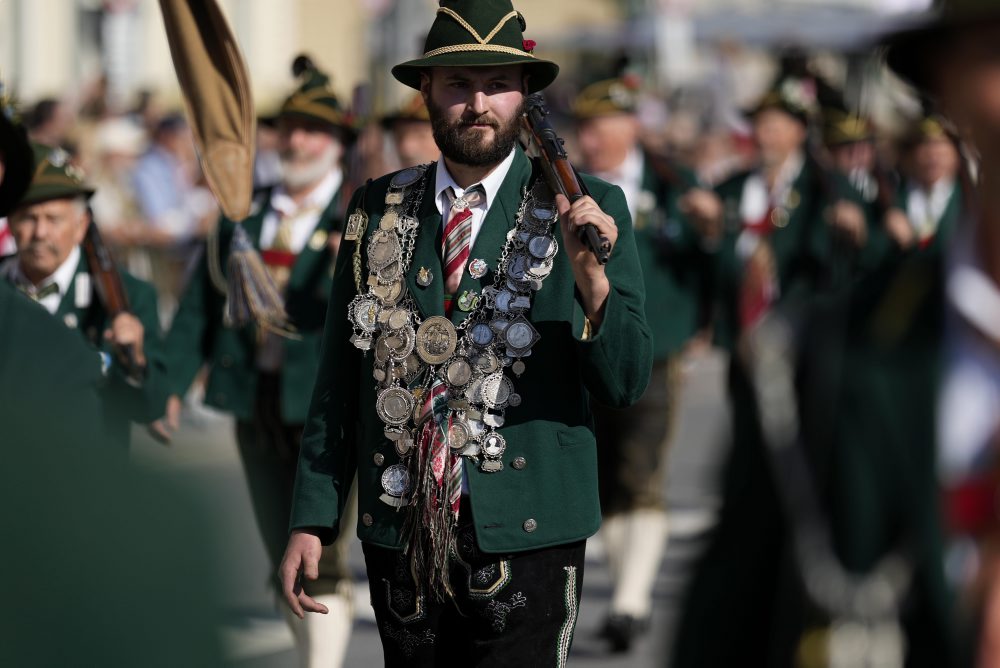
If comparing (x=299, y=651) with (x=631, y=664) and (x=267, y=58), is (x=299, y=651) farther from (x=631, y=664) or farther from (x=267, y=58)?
(x=267, y=58)

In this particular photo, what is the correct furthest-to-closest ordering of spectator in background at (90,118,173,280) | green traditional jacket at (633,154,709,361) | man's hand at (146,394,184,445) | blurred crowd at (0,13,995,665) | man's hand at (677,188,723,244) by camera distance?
spectator in background at (90,118,173,280) < man's hand at (677,188,723,244) < green traditional jacket at (633,154,709,361) < blurred crowd at (0,13,995,665) < man's hand at (146,394,184,445)

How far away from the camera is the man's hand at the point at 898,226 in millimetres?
8672

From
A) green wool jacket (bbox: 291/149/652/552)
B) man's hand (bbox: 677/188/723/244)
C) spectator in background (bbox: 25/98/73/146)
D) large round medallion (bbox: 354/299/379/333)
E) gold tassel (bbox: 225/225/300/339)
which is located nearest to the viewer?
green wool jacket (bbox: 291/149/652/552)

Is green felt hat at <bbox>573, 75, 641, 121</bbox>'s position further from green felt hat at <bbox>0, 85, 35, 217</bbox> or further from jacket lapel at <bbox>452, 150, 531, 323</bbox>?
jacket lapel at <bbox>452, 150, 531, 323</bbox>

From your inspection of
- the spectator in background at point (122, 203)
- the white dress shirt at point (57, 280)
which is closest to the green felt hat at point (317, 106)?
the white dress shirt at point (57, 280)

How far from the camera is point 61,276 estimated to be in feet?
19.7

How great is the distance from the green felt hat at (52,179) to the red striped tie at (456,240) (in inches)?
86.9

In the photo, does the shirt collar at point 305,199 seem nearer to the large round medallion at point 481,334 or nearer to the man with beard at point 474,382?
the man with beard at point 474,382

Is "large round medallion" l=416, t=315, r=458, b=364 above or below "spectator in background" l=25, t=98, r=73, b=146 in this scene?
above

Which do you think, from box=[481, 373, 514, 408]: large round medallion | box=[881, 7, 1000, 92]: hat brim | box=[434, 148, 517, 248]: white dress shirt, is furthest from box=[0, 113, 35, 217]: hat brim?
box=[881, 7, 1000, 92]: hat brim

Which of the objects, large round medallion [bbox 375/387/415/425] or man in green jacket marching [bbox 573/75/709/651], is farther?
man in green jacket marching [bbox 573/75/709/651]

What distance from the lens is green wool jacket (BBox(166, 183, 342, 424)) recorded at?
6.37 metres

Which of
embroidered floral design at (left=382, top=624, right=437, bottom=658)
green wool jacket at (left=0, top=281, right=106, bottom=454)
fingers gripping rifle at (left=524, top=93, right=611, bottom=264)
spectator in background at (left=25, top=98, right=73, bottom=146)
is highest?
green wool jacket at (left=0, top=281, right=106, bottom=454)

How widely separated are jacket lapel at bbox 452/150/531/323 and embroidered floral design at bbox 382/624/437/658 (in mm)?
697
